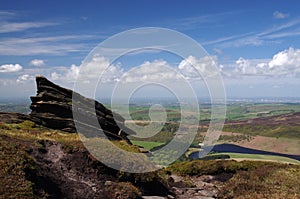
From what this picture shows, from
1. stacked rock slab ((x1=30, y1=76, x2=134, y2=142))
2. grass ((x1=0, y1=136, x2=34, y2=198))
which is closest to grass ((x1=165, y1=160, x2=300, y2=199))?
stacked rock slab ((x1=30, y1=76, x2=134, y2=142))

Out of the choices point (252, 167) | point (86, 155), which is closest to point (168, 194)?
point (86, 155)

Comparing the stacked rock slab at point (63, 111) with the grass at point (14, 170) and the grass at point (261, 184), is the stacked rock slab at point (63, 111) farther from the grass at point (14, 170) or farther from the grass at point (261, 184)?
the grass at point (261, 184)

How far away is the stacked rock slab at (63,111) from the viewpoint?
30145mm

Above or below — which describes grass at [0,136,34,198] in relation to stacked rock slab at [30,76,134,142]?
below

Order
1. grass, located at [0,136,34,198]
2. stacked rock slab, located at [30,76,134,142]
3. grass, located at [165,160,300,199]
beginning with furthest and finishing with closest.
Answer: stacked rock slab, located at [30,76,134,142] → grass, located at [165,160,300,199] → grass, located at [0,136,34,198]

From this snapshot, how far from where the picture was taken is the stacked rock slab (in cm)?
3015

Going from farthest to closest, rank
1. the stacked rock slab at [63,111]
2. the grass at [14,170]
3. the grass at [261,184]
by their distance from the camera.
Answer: the stacked rock slab at [63,111] < the grass at [261,184] < the grass at [14,170]

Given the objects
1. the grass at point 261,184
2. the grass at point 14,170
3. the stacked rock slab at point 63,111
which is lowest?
the grass at point 261,184

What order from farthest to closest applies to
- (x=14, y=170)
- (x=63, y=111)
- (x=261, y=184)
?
(x=63, y=111) → (x=261, y=184) → (x=14, y=170)

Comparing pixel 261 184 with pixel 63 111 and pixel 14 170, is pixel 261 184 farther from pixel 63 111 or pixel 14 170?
pixel 63 111

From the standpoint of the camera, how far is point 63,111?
31.1 m

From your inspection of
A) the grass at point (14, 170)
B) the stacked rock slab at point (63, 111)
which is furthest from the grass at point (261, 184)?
the grass at point (14, 170)

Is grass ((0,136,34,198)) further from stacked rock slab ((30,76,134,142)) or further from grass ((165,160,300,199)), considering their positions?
grass ((165,160,300,199))

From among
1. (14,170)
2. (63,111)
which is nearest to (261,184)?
(14,170)
